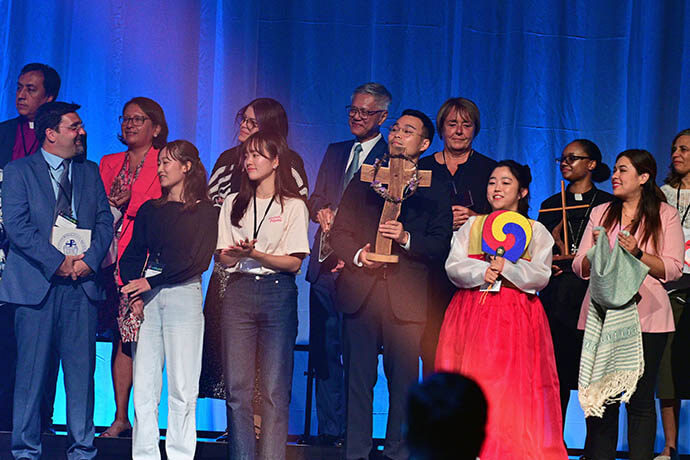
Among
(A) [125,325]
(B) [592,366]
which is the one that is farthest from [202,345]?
(B) [592,366]

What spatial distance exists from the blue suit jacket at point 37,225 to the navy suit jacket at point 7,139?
0.75 meters

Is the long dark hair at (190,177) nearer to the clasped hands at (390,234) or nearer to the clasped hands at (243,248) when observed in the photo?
the clasped hands at (243,248)

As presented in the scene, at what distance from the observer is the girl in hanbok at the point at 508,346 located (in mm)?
4012

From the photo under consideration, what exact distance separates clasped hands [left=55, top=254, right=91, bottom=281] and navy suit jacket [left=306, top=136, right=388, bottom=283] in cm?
128

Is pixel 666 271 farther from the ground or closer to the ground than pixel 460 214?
closer to the ground

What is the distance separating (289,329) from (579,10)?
3348 millimetres

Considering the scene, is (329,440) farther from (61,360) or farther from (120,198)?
(120,198)

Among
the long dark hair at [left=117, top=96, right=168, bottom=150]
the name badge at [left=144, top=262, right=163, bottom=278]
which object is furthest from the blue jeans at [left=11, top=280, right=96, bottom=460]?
the long dark hair at [left=117, top=96, right=168, bottom=150]

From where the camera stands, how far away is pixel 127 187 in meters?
4.94

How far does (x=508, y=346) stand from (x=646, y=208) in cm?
100

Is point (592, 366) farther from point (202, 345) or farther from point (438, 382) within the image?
point (438, 382)

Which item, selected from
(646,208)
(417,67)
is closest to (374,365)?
(646,208)

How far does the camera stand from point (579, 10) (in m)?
6.04

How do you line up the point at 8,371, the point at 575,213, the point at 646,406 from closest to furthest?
the point at 646,406, the point at 575,213, the point at 8,371
